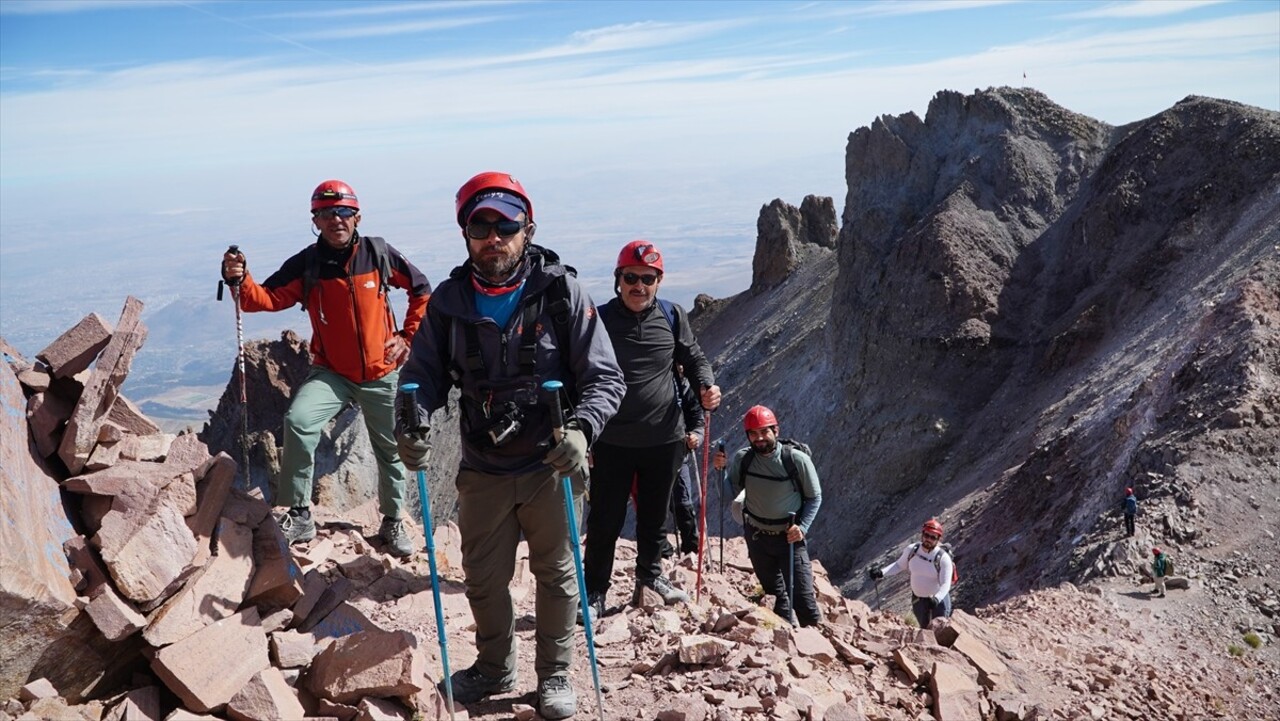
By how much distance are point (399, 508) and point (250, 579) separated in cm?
265

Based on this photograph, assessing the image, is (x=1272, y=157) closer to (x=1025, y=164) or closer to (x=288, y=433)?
(x=1025, y=164)

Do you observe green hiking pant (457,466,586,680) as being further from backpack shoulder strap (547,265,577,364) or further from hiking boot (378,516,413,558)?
hiking boot (378,516,413,558)

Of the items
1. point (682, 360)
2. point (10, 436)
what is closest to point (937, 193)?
point (682, 360)

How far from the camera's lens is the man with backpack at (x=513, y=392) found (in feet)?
17.1

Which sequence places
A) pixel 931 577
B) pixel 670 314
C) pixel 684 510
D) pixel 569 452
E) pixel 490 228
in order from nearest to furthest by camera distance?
pixel 569 452 → pixel 490 228 → pixel 670 314 → pixel 684 510 → pixel 931 577

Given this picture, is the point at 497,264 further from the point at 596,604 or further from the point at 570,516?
the point at 596,604

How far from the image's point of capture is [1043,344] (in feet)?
85.2

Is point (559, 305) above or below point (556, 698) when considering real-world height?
A: above

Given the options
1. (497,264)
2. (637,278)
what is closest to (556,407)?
(497,264)

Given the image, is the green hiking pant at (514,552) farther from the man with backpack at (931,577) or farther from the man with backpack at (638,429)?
the man with backpack at (931,577)

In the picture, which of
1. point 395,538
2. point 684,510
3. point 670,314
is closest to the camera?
point 670,314

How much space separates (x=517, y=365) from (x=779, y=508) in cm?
401

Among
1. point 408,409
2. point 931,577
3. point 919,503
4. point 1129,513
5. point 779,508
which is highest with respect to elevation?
point 408,409

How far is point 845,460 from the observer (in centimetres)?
2831
